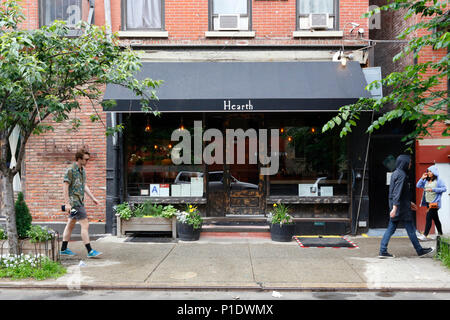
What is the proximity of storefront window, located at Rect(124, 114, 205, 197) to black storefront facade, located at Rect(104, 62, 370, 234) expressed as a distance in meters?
0.03

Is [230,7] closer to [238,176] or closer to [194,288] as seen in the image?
[238,176]

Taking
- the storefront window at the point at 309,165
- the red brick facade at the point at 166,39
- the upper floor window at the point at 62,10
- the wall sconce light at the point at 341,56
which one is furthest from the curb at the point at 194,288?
the upper floor window at the point at 62,10

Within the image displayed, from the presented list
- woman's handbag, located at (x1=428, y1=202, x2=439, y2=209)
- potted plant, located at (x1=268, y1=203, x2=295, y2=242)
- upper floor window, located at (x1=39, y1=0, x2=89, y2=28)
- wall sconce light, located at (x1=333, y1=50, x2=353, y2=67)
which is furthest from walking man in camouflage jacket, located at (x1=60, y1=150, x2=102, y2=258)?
woman's handbag, located at (x1=428, y1=202, x2=439, y2=209)

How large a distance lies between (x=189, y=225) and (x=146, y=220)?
1.12m

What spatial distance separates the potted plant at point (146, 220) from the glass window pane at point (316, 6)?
6031 millimetres

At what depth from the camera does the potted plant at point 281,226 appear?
912 cm

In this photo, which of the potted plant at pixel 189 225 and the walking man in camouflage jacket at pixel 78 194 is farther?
the potted plant at pixel 189 225

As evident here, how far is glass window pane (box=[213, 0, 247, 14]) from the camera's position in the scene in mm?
10164

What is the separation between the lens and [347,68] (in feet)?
31.3

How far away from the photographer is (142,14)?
1020cm

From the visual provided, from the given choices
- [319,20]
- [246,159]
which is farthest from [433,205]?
[319,20]

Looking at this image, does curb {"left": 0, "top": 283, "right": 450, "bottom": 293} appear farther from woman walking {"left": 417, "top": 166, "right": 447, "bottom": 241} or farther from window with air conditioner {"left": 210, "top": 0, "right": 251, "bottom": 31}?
window with air conditioner {"left": 210, "top": 0, "right": 251, "bottom": 31}

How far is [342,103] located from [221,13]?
3900 millimetres

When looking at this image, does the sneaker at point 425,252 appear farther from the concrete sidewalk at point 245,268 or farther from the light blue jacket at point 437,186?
the light blue jacket at point 437,186
